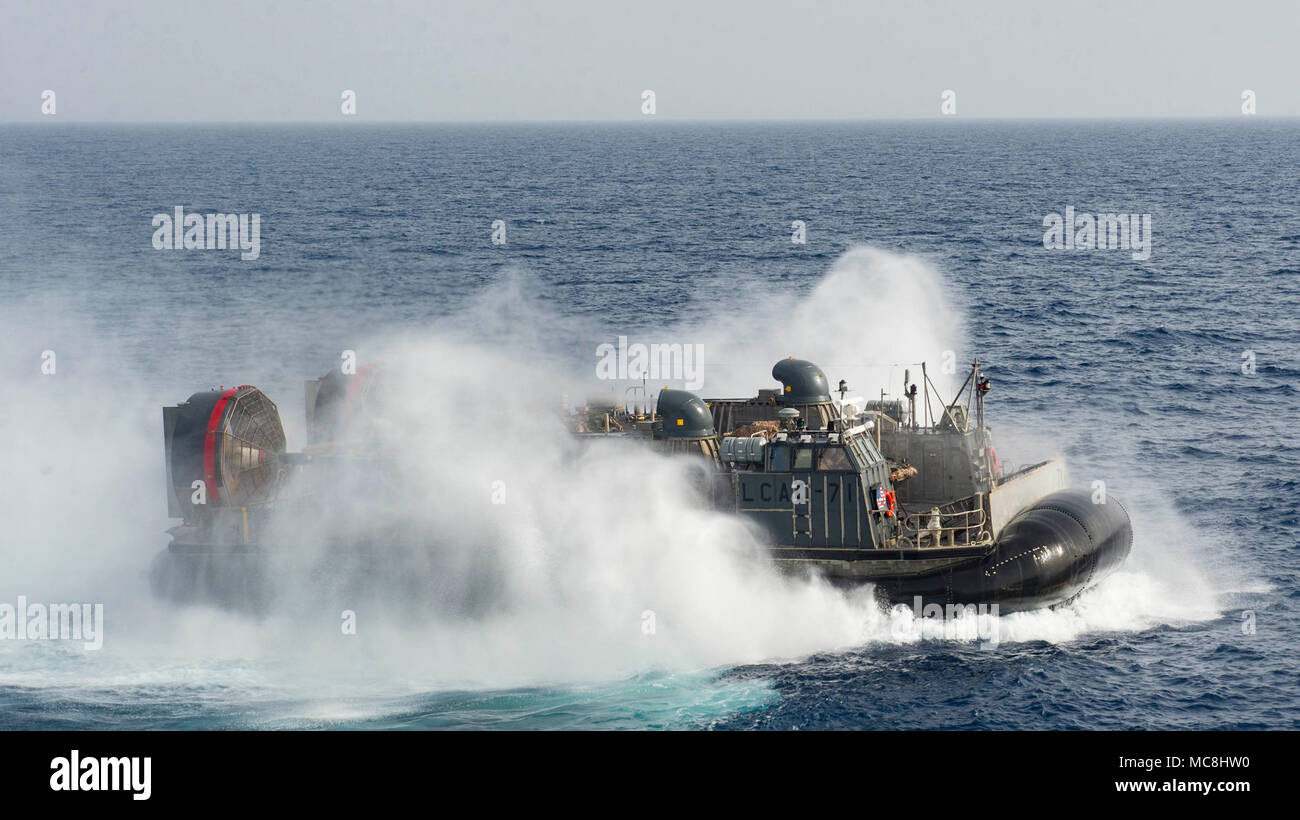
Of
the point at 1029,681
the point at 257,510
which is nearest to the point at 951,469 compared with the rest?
the point at 1029,681

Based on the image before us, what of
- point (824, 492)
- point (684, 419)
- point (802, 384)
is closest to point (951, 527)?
point (824, 492)

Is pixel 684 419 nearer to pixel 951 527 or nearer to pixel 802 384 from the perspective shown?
pixel 802 384

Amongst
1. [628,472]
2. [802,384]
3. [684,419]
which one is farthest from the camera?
[802,384]

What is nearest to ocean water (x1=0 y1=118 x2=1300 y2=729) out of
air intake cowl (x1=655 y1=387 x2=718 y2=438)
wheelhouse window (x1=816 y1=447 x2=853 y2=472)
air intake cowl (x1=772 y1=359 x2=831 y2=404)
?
air intake cowl (x1=655 y1=387 x2=718 y2=438)

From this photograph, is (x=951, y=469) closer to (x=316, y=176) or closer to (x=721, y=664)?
(x=721, y=664)

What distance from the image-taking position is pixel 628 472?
40.5 meters

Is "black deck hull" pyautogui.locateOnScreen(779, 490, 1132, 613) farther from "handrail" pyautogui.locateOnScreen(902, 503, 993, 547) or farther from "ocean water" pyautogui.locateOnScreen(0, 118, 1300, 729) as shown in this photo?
"ocean water" pyautogui.locateOnScreen(0, 118, 1300, 729)

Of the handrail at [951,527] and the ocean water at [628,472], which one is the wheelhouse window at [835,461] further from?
the ocean water at [628,472]

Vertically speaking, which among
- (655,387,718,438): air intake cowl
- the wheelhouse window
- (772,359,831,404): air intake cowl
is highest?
(772,359,831,404): air intake cowl

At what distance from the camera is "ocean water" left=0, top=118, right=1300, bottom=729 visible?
1390 inches

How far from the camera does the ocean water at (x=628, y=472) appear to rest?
3531 cm

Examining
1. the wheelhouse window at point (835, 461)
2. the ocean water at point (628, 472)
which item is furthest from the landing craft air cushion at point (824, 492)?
the ocean water at point (628, 472)

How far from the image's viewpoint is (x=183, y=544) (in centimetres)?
4056
